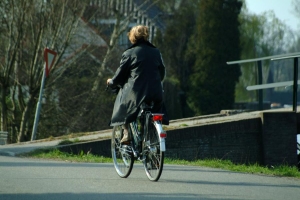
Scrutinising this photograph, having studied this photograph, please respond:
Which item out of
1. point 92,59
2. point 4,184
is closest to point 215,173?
point 4,184

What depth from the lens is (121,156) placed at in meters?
9.94

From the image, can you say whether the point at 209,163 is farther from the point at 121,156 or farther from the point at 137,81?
the point at 137,81

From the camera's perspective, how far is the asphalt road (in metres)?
7.81

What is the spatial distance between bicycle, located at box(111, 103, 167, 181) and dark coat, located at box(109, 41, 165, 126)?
11 cm

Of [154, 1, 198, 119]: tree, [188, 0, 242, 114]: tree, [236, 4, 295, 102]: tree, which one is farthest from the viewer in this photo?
[236, 4, 295, 102]: tree

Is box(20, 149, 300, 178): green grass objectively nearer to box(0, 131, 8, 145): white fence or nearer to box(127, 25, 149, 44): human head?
box(127, 25, 149, 44): human head

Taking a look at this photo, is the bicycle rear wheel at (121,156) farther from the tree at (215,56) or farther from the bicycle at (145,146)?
the tree at (215,56)

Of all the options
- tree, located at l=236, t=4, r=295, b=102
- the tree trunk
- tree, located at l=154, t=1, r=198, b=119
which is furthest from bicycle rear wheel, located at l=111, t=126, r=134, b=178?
tree, located at l=236, t=4, r=295, b=102

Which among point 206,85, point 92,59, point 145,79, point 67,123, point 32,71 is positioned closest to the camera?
point 145,79

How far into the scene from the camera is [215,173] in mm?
10328

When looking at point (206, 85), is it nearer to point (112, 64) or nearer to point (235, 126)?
point (112, 64)

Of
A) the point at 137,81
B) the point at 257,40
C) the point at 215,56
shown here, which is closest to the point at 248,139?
the point at 137,81

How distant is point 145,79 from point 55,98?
72.2 feet

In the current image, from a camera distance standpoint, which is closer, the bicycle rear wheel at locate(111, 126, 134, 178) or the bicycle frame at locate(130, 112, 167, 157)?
the bicycle frame at locate(130, 112, 167, 157)
